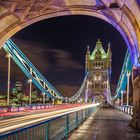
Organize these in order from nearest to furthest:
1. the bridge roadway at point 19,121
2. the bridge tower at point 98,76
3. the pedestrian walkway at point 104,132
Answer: the bridge roadway at point 19,121 → the pedestrian walkway at point 104,132 → the bridge tower at point 98,76

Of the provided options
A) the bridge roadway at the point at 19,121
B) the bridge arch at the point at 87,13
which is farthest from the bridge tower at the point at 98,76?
the bridge roadway at the point at 19,121

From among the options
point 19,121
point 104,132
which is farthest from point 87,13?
point 19,121

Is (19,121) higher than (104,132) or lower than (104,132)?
higher

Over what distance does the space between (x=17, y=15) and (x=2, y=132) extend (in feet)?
47.6

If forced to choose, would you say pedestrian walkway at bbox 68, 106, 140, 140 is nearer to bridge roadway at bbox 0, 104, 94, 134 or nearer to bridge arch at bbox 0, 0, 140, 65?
bridge roadway at bbox 0, 104, 94, 134

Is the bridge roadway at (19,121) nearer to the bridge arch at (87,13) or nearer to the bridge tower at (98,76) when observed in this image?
the bridge arch at (87,13)

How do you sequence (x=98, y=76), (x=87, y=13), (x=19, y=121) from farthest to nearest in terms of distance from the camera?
(x=98, y=76), (x=87, y=13), (x=19, y=121)

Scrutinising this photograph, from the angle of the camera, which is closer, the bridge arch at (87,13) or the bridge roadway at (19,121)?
the bridge roadway at (19,121)

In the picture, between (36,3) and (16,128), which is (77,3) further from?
(16,128)

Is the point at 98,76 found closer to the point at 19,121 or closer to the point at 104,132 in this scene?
the point at 104,132

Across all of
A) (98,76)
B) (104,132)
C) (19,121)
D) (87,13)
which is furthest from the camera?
(98,76)

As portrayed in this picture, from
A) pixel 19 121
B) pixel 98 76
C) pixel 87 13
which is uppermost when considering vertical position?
pixel 98 76

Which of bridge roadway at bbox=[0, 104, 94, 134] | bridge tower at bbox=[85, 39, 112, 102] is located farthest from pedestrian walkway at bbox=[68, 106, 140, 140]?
bridge tower at bbox=[85, 39, 112, 102]

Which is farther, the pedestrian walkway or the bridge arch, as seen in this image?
the bridge arch
